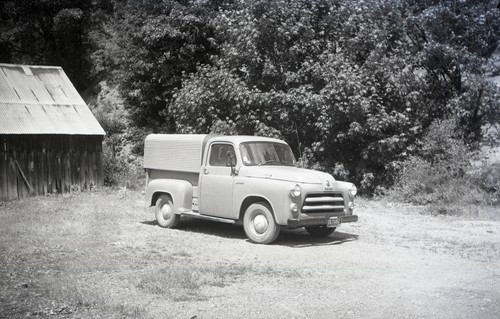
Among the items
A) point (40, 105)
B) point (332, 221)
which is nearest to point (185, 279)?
point (332, 221)

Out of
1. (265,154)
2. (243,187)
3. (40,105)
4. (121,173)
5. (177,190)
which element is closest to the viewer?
(243,187)

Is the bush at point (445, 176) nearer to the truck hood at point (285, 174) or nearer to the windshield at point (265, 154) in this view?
the windshield at point (265, 154)

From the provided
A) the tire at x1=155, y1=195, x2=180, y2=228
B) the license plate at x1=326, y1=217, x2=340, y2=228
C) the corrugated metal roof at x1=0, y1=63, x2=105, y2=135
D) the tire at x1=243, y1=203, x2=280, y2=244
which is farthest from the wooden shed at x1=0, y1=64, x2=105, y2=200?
the license plate at x1=326, y1=217, x2=340, y2=228

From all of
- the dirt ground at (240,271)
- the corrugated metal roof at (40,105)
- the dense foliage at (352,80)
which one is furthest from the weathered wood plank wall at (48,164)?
the dirt ground at (240,271)

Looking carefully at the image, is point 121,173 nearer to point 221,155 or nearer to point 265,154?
point 221,155

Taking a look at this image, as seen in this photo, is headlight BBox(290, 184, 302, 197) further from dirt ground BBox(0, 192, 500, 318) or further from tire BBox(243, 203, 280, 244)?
dirt ground BBox(0, 192, 500, 318)

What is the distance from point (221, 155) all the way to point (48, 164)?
1338 centimetres

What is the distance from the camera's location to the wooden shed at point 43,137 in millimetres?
21172

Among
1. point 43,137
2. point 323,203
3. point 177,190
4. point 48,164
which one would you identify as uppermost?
point 43,137

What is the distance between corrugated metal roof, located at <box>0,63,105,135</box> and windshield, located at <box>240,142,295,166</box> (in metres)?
13.3

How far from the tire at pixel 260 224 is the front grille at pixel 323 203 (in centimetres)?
69

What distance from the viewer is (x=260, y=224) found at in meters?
10.5

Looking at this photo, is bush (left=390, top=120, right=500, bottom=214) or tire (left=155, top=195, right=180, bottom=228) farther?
bush (left=390, top=120, right=500, bottom=214)

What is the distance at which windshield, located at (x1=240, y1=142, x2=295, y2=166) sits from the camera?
1112cm
